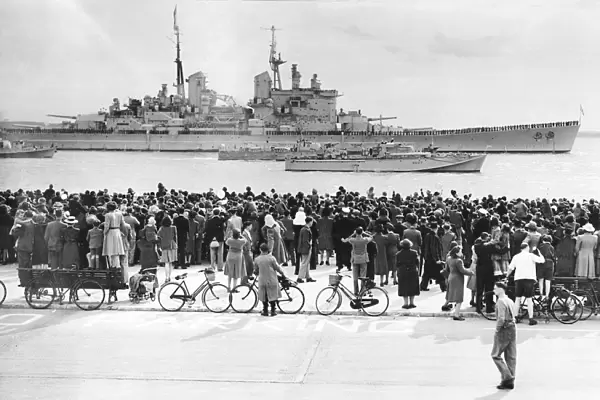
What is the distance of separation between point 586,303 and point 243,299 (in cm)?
495

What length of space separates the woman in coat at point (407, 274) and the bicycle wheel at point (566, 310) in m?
1.92

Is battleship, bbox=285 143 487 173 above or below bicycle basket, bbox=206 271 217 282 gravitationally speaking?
above

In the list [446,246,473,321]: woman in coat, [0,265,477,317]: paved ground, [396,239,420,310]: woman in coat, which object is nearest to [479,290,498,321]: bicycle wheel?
[0,265,477,317]: paved ground

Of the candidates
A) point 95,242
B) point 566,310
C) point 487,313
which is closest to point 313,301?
point 487,313

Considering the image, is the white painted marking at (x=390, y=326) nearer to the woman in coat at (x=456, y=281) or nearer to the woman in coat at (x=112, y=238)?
the woman in coat at (x=456, y=281)

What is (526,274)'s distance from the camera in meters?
9.49

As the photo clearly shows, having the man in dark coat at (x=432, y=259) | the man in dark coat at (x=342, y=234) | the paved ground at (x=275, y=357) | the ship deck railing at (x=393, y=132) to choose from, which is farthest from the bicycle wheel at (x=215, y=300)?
the ship deck railing at (x=393, y=132)

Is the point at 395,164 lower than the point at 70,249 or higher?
higher

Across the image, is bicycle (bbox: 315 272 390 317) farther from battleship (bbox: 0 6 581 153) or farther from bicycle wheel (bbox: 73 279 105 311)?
battleship (bbox: 0 6 581 153)

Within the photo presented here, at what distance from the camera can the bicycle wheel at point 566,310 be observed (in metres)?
9.65

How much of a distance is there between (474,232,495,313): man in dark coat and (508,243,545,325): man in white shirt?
0.54 m

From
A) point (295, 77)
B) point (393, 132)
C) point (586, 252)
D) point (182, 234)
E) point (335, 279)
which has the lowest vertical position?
point (335, 279)

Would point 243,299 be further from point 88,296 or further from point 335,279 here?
point 88,296

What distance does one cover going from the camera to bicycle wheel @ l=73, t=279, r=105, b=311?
1041cm
